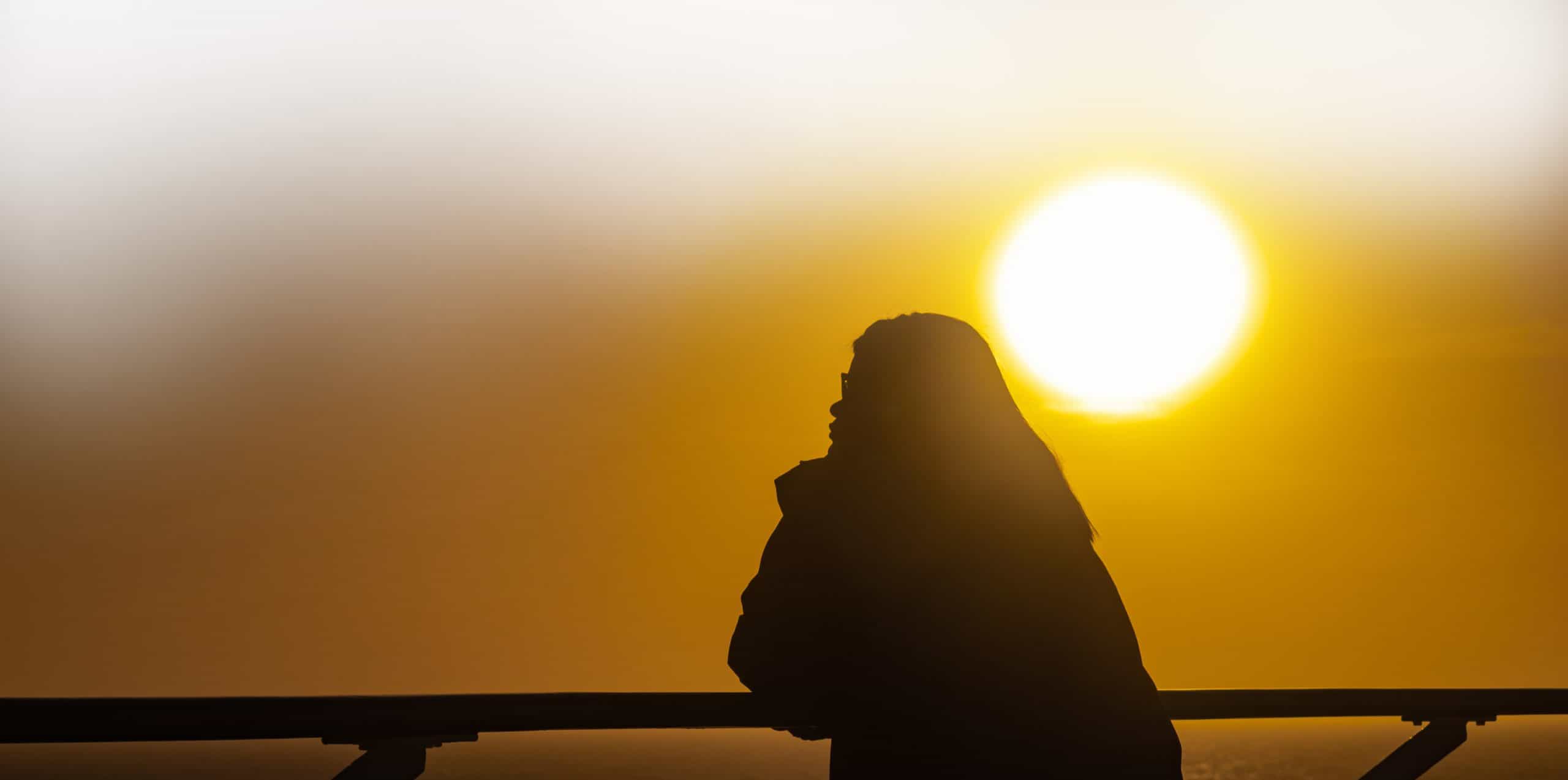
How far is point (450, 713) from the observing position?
2.79m

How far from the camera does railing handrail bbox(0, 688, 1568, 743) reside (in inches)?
93.8

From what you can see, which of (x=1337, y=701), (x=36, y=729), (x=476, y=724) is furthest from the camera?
(x=1337, y=701)

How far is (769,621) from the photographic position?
9.43 ft

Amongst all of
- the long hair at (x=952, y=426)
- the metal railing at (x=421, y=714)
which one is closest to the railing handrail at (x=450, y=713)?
the metal railing at (x=421, y=714)

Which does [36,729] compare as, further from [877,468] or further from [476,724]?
[877,468]

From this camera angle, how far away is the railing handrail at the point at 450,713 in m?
2.38

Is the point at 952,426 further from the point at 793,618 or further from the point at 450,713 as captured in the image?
the point at 450,713

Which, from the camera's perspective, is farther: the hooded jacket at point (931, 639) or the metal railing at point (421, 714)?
the hooded jacket at point (931, 639)

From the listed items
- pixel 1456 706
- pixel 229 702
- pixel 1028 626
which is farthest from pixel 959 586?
pixel 1456 706

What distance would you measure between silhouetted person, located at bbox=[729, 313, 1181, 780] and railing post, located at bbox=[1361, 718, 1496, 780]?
5.26 feet

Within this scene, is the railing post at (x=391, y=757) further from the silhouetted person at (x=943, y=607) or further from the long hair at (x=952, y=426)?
the long hair at (x=952, y=426)

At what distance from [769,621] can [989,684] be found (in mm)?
477

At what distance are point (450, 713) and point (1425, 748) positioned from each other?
300 centimetres

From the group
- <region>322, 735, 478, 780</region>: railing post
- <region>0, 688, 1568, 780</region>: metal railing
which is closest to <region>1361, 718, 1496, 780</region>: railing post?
<region>0, 688, 1568, 780</region>: metal railing
